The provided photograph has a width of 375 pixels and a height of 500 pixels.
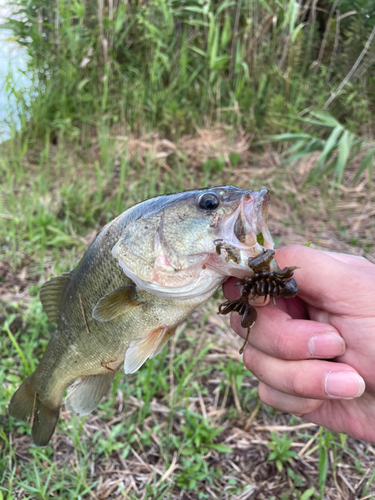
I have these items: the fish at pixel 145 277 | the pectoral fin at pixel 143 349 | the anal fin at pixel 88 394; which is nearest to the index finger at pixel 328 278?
the fish at pixel 145 277

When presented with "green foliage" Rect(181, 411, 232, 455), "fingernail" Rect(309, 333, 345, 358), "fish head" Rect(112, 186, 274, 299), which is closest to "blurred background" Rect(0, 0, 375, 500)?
"green foliage" Rect(181, 411, 232, 455)

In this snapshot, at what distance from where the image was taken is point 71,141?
165 inches

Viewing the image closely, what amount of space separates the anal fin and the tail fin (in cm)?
16

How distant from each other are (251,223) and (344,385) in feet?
1.69

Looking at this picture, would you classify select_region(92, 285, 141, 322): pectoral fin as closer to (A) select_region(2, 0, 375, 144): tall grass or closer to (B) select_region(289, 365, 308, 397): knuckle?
(B) select_region(289, 365, 308, 397): knuckle

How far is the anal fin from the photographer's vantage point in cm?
136

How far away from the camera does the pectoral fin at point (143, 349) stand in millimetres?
1105

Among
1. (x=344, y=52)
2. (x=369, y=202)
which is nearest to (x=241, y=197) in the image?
(x=369, y=202)

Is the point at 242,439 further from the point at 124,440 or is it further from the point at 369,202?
the point at 369,202

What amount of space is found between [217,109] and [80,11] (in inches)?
70.0

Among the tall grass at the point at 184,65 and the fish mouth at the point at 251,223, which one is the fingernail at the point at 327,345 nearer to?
the fish mouth at the point at 251,223

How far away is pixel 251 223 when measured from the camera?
0.90m

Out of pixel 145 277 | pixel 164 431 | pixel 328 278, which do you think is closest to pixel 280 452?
pixel 164 431

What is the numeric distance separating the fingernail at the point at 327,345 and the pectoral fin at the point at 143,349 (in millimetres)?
447
